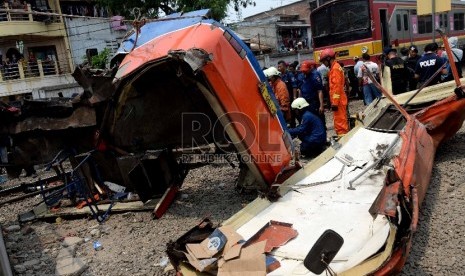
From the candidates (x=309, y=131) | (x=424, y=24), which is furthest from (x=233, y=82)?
(x=424, y=24)

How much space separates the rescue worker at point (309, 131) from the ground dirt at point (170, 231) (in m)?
1.29

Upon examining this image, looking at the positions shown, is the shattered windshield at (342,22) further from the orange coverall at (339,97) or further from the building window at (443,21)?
the building window at (443,21)

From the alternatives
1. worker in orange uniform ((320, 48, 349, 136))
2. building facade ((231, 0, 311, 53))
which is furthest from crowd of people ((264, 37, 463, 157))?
building facade ((231, 0, 311, 53))

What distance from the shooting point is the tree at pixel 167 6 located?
1595 cm

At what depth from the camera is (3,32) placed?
1942cm

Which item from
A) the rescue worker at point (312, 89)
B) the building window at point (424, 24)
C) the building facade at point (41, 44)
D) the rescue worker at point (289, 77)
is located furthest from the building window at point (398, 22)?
the building facade at point (41, 44)

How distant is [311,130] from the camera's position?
613 centimetres

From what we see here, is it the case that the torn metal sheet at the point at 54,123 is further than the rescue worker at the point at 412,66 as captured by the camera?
No

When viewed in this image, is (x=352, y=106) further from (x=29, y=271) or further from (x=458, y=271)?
(x=29, y=271)

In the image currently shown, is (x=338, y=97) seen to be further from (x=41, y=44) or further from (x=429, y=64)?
(x=41, y=44)

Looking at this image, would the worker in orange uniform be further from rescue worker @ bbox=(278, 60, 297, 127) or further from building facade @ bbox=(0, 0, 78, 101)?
building facade @ bbox=(0, 0, 78, 101)

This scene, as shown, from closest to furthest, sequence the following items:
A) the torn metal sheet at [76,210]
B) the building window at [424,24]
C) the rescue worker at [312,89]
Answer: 1. the torn metal sheet at [76,210]
2. the rescue worker at [312,89]
3. the building window at [424,24]

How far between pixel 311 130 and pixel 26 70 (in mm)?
17749

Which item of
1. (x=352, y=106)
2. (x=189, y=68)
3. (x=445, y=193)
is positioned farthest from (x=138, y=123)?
(x=352, y=106)
